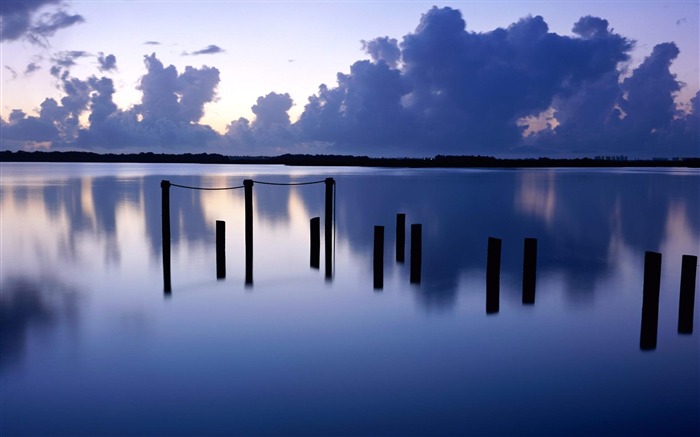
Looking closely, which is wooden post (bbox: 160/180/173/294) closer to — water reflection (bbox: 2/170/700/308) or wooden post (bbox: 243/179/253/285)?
wooden post (bbox: 243/179/253/285)

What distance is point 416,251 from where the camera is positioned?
13492 millimetres

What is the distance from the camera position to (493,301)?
11.0 metres

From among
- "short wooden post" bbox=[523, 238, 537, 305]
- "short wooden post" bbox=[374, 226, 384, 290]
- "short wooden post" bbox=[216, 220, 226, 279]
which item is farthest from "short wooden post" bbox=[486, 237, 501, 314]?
"short wooden post" bbox=[216, 220, 226, 279]

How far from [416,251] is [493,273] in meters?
3.33

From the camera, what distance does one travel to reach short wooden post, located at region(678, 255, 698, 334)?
891 cm

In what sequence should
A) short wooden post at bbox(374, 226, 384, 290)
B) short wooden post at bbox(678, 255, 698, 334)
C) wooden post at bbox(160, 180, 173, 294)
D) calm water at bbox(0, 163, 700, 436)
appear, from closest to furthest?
calm water at bbox(0, 163, 700, 436)
short wooden post at bbox(678, 255, 698, 334)
wooden post at bbox(160, 180, 173, 294)
short wooden post at bbox(374, 226, 384, 290)

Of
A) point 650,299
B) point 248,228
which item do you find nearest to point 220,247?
point 248,228

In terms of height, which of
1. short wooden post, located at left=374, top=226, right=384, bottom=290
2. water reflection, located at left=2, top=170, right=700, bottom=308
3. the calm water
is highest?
short wooden post, located at left=374, top=226, right=384, bottom=290

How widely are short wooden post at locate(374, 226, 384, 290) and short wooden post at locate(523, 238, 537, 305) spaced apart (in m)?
3.02

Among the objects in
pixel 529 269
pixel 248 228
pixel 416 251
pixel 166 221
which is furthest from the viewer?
pixel 248 228

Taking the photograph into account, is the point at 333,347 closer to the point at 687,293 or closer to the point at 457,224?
the point at 687,293

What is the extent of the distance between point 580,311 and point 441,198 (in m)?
34.5

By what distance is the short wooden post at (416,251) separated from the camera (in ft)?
43.4

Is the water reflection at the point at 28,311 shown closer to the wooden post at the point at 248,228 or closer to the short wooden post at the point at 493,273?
the wooden post at the point at 248,228
